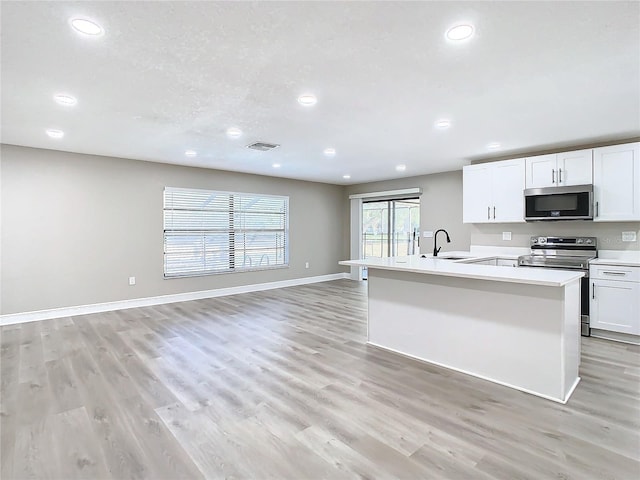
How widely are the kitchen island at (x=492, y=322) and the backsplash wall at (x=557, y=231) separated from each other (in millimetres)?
2298

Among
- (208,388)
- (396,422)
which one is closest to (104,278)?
(208,388)

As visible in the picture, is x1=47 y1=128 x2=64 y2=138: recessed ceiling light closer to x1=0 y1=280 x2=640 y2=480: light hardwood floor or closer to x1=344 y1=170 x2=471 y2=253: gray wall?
x1=0 y1=280 x2=640 y2=480: light hardwood floor

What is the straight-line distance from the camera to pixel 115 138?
4.33 m

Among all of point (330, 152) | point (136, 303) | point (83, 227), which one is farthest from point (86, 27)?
point (136, 303)

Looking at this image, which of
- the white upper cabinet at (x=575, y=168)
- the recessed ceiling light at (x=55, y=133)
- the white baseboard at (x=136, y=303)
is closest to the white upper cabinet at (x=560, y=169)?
the white upper cabinet at (x=575, y=168)

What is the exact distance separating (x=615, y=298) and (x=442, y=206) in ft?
10.5

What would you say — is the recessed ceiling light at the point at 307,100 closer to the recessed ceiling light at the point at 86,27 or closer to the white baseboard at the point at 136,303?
the recessed ceiling light at the point at 86,27

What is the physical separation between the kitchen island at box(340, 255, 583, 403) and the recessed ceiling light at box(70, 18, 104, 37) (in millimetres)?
2772

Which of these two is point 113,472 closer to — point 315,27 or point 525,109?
point 315,27

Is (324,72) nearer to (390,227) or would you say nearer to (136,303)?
(136,303)

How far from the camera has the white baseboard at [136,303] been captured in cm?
475

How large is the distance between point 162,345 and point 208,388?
4.33 ft

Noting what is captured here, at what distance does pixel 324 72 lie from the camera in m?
2.51

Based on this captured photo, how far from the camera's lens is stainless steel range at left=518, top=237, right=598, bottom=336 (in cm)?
420
